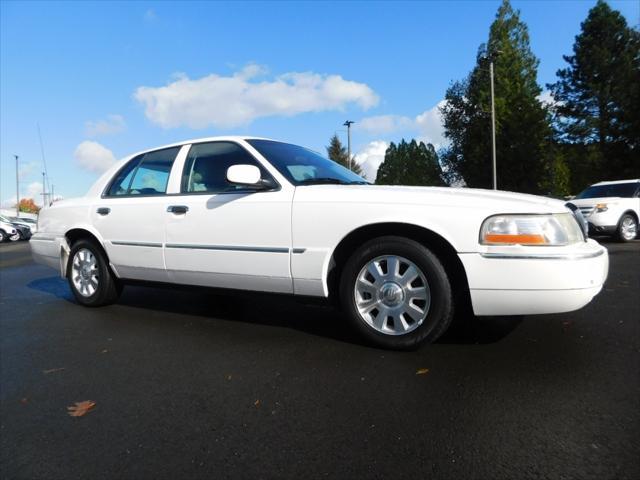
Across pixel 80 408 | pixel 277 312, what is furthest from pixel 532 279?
pixel 80 408

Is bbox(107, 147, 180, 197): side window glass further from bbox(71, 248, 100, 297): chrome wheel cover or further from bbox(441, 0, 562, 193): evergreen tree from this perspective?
bbox(441, 0, 562, 193): evergreen tree

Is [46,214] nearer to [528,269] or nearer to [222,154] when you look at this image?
[222,154]

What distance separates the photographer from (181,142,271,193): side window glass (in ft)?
13.3

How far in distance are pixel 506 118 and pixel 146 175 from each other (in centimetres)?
3817

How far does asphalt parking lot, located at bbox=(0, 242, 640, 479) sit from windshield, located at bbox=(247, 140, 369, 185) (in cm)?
100

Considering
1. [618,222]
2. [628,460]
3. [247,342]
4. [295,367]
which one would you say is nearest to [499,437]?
[628,460]

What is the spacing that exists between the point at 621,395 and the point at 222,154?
131 inches

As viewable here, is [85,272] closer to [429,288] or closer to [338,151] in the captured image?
[429,288]

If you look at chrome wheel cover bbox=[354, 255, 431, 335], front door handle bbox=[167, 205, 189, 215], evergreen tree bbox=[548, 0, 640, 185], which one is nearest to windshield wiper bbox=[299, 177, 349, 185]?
chrome wheel cover bbox=[354, 255, 431, 335]

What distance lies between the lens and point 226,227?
12.6ft

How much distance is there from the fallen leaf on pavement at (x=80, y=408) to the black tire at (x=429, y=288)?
1.67m

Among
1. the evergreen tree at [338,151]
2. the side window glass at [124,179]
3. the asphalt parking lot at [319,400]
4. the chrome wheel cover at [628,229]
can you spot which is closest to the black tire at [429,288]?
the asphalt parking lot at [319,400]

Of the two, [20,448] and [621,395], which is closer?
[20,448]

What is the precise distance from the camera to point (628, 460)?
1.85 meters
